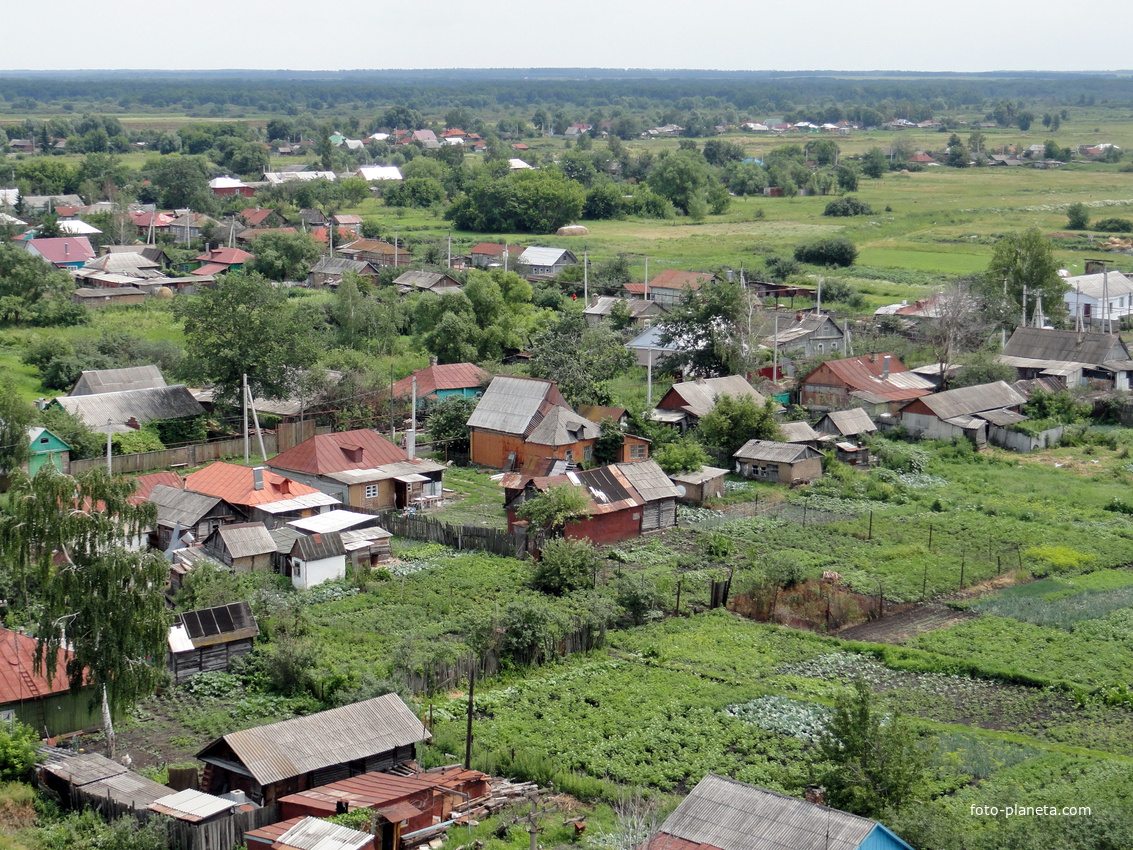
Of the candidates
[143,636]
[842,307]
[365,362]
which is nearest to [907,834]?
[143,636]

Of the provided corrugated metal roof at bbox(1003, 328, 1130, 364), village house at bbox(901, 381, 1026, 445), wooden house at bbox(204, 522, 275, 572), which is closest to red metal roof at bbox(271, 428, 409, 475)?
wooden house at bbox(204, 522, 275, 572)

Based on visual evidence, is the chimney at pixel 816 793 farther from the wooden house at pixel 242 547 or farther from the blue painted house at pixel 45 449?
the blue painted house at pixel 45 449

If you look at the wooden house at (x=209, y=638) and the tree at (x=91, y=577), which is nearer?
the tree at (x=91, y=577)

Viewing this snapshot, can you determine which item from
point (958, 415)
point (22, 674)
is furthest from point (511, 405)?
point (22, 674)

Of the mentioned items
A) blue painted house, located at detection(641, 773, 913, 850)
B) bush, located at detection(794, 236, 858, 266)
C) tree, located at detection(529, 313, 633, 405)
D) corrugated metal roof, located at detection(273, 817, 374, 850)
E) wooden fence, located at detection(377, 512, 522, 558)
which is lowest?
wooden fence, located at detection(377, 512, 522, 558)

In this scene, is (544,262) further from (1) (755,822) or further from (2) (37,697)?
(1) (755,822)

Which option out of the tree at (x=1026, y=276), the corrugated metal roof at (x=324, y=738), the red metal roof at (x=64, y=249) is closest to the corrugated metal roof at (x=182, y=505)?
the corrugated metal roof at (x=324, y=738)

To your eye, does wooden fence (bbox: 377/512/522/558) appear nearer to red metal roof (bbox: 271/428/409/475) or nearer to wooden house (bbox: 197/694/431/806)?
red metal roof (bbox: 271/428/409/475)
